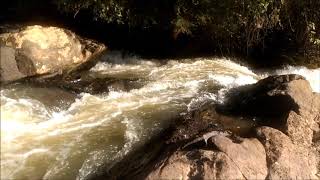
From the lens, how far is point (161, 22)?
423 inches

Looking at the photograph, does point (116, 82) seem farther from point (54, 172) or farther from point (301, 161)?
point (301, 161)

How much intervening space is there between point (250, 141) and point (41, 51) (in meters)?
4.71

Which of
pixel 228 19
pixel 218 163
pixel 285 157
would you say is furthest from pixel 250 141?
pixel 228 19

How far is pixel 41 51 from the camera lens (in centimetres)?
941

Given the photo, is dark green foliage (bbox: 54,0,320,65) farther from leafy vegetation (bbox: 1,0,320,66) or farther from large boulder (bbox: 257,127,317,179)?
large boulder (bbox: 257,127,317,179)

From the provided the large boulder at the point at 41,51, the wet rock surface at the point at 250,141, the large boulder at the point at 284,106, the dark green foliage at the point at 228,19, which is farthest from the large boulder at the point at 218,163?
the dark green foliage at the point at 228,19

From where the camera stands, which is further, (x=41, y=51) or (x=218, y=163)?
(x=41, y=51)

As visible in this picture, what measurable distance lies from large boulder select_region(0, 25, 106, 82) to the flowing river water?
445 mm

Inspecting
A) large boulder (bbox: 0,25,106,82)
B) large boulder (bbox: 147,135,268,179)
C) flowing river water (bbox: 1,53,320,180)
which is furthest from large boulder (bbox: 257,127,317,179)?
large boulder (bbox: 0,25,106,82)

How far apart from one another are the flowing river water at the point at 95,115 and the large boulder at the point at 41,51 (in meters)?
0.45

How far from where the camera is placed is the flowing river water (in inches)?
266

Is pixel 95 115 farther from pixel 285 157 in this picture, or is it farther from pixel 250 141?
pixel 285 157

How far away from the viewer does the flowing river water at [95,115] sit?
6762 mm

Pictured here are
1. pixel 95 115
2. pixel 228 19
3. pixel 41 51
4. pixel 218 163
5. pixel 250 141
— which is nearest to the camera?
pixel 218 163
